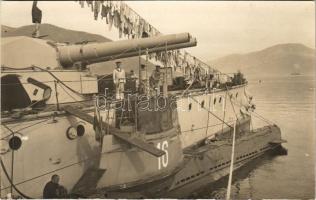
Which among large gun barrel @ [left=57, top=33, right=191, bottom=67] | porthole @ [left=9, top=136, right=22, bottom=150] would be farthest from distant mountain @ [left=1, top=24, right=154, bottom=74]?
porthole @ [left=9, top=136, right=22, bottom=150]

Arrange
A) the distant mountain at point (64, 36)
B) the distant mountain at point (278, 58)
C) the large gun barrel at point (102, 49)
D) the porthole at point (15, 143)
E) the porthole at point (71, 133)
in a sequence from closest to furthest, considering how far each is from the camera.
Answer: the porthole at point (15, 143) → the porthole at point (71, 133) → the large gun barrel at point (102, 49) → the distant mountain at point (278, 58) → the distant mountain at point (64, 36)

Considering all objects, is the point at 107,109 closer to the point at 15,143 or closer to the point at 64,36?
the point at 15,143

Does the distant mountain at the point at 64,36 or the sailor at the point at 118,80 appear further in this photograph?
the distant mountain at the point at 64,36

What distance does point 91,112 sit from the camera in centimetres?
1057

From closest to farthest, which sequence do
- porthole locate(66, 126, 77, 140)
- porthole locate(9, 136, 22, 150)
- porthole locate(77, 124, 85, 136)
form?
porthole locate(9, 136, 22, 150)
porthole locate(66, 126, 77, 140)
porthole locate(77, 124, 85, 136)

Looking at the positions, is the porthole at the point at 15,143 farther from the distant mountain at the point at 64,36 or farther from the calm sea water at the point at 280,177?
the calm sea water at the point at 280,177

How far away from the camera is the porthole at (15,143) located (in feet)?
28.3

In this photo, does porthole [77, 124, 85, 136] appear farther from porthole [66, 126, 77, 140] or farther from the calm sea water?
the calm sea water

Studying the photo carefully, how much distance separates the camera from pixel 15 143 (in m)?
8.71

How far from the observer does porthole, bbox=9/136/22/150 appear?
8625mm

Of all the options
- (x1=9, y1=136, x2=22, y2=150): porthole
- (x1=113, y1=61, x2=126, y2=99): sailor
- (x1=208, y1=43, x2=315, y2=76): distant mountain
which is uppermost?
(x1=208, y1=43, x2=315, y2=76): distant mountain

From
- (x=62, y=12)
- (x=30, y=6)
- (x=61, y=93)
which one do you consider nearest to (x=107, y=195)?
(x=61, y=93)

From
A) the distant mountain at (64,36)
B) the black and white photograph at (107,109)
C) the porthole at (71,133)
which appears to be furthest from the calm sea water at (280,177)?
the distant mountain at (64,36)

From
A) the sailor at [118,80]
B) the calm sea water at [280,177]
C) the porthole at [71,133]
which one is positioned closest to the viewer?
the porthole at [71,133]
